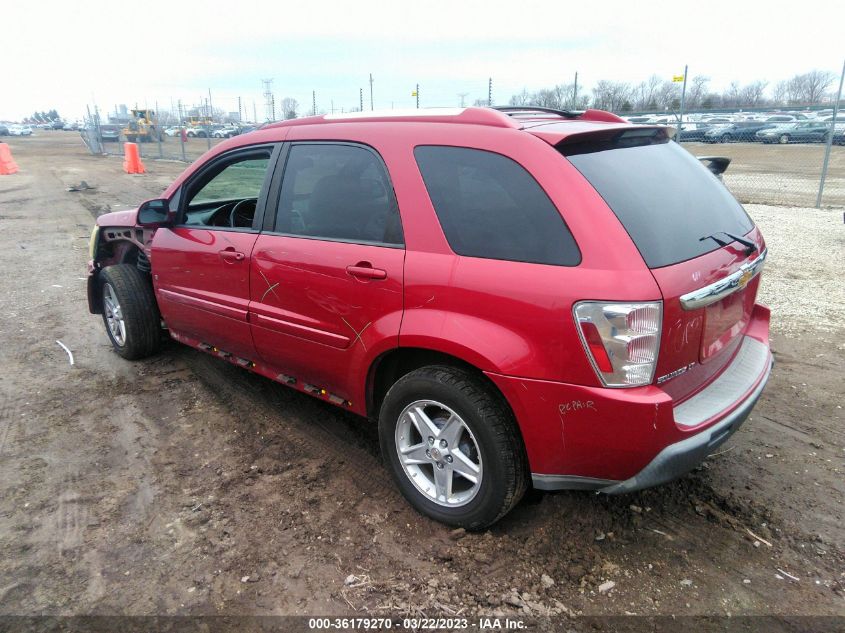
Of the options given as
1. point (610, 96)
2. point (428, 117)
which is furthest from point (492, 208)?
point (610, 96)

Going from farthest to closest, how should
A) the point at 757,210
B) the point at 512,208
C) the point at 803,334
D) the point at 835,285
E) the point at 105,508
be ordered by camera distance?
the point at 757,210 < the point at 835,285 < the point at 803,334 < the point at 105,508 < the point at 512,208

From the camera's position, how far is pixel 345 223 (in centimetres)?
309

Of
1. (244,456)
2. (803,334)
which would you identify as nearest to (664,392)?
(244,456)

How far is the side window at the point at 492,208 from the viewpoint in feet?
7.74

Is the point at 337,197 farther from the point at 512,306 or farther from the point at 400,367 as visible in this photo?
the point at 512,306

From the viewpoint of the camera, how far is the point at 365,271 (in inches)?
112

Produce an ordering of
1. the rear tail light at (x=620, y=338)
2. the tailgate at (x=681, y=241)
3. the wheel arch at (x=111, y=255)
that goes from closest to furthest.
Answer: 1. the rear tail light at (x=620, y=338)
2. the tailgate at (x=681, y=241)
3. the wheel arch at (x=111, y=255)

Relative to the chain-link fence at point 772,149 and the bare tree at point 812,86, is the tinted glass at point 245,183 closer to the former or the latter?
the chain-link fence at point 772,149

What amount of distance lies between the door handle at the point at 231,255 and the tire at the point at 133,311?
145 cm

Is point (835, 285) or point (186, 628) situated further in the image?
point (835, 285)

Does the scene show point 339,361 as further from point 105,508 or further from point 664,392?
point 664,392

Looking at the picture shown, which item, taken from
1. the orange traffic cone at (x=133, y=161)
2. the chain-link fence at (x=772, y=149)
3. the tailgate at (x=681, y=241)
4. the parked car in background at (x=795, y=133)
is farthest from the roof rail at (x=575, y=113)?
the parked car in background at (x=795, y=133)

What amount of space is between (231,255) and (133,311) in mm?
1579

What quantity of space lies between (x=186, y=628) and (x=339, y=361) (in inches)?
53.0
